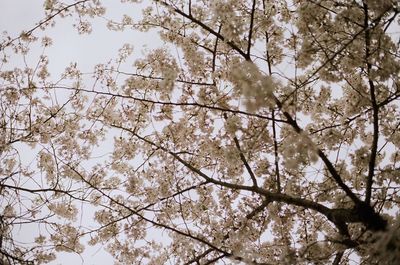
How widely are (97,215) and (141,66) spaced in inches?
99.8

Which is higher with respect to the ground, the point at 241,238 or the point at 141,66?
the point at 141,66

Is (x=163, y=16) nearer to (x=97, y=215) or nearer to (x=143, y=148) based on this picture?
(x=143, y=148)

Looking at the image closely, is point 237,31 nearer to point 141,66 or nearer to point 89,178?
point 141,66

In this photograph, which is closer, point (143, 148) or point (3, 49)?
point (3, 49)

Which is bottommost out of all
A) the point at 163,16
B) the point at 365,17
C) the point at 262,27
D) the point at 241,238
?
the point at 241,238

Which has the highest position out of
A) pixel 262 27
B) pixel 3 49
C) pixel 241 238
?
pixel 3 49

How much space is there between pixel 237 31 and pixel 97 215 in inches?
158

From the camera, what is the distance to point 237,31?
386 cm

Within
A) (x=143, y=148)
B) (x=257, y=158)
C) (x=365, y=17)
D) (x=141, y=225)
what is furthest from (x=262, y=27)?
(x=141, y=225)

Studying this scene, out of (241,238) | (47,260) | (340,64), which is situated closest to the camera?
(340,64)

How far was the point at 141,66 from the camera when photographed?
5973mm

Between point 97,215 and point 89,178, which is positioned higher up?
point 89,178

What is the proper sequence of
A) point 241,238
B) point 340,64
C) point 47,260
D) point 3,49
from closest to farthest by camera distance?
point 340,64
point 241,238
point 3,49
point 47,260

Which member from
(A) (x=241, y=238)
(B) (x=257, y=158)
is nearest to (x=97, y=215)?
(A) (x=241, y=238)
